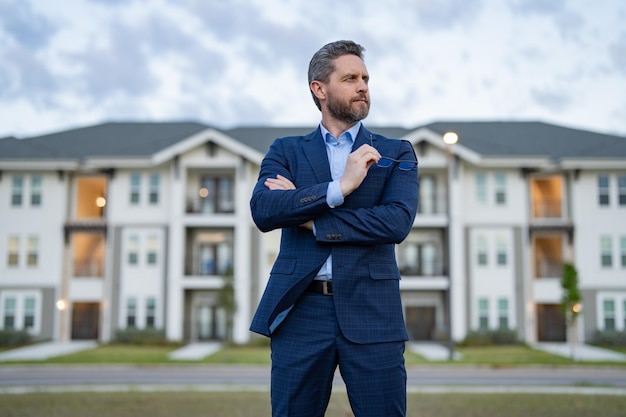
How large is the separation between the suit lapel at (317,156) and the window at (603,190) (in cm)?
2952

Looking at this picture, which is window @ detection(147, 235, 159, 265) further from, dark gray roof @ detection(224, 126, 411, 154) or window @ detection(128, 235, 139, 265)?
dark gray roof @ detection(224, 126, 411, 154)

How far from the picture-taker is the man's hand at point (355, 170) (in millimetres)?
2855

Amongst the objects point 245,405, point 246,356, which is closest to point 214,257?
point 246,356

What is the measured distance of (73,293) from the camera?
30.1 meters

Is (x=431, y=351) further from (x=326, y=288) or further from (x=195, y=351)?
(x=326, y=288)

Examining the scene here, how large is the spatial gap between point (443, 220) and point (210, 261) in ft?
Answer: 37.3

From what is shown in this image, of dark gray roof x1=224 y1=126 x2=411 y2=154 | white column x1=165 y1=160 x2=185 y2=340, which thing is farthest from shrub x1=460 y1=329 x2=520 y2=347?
white column x1=165 y1=160 x2=185 y2=340

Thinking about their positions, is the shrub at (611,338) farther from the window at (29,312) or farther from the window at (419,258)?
the window at (29,312)

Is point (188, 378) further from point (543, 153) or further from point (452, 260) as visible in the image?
point (543, 153)

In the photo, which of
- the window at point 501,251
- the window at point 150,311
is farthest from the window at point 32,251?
the window at point 501,251

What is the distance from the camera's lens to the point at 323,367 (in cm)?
293

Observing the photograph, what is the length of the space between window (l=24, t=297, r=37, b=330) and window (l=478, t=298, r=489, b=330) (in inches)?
839

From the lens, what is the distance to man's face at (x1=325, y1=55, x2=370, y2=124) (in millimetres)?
3086

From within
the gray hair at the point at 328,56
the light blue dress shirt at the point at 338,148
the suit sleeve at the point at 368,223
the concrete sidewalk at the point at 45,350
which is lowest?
the concrete sidewalk at the point at 45,350
